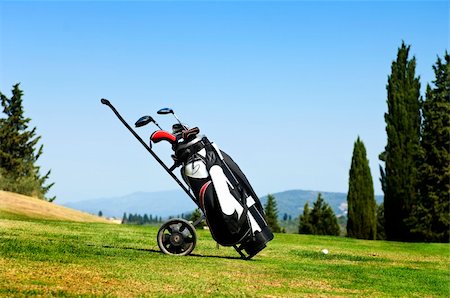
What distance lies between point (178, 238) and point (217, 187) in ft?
4.50

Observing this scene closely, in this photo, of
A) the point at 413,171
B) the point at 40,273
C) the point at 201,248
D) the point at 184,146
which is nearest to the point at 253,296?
the point at 40,273

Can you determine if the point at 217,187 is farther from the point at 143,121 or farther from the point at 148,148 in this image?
the point at 143,121

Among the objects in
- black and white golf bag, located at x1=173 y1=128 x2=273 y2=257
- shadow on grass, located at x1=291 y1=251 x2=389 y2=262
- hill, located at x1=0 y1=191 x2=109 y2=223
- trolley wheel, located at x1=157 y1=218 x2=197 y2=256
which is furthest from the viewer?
A: hill, located at x1=0 y1=191 x2=109 y2=223

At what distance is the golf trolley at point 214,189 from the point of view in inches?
426

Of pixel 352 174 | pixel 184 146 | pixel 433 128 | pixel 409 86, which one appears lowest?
pixel 184 146

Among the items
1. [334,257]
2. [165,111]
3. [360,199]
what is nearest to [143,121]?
[165,111]

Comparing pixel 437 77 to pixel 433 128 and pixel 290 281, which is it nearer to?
pixel 433 128

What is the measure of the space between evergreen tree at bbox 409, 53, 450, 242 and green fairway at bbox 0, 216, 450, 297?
2908 centimetres

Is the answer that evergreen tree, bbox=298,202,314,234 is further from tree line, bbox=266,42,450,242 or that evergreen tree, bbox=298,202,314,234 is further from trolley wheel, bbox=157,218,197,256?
trolley wheel, bbox=157,218,197,256

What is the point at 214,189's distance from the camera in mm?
10789

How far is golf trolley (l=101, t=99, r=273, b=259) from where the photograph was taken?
10.8m

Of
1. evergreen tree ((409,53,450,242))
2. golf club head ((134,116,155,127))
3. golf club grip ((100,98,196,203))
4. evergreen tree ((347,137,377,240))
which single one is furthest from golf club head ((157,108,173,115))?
evergreen tree ((347,137,377,240))

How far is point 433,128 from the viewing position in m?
42.4

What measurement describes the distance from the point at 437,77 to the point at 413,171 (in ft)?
30.1
